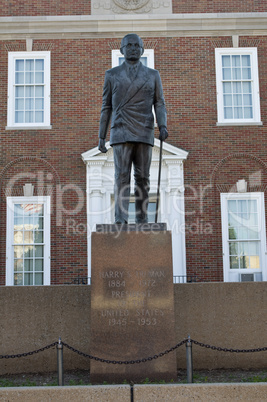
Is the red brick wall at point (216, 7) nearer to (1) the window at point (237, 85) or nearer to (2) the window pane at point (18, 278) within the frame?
(1) the window at point (237, 85)

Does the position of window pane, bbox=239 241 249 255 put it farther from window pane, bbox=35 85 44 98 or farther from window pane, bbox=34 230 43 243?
window pane, bbox=35 85 44 98

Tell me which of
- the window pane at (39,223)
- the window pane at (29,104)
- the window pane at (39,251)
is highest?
the window pane at (29,104)

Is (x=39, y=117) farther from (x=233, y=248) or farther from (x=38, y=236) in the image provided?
(x=233, y=248)

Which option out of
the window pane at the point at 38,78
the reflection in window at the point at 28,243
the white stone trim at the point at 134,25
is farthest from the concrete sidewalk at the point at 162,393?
the white stone trim at the point at 134,25

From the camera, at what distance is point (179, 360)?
24.6 feet

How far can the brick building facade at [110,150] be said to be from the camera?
615 inches

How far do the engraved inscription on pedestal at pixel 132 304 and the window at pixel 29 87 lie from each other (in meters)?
10.6

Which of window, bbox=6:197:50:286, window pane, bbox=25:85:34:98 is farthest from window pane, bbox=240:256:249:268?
window pane, bbox=25:85:34:98

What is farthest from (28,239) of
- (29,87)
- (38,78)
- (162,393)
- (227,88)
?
(162,393)

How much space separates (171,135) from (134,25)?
3.77 meters

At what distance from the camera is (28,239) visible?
621 inches

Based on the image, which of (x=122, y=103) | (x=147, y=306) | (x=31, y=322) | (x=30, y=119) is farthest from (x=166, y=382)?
(x=30, y=119)

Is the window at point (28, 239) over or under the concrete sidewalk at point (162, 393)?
over

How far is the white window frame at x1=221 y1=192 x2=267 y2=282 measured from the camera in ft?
51.1
